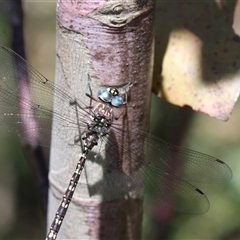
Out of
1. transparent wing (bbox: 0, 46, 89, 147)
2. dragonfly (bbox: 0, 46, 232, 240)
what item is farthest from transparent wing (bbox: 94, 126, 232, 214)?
transparent wing (bbox: 0, 46, 89, 147)

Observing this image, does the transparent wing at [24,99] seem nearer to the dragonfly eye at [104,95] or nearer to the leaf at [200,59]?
the dragonfly eye at [104,95]

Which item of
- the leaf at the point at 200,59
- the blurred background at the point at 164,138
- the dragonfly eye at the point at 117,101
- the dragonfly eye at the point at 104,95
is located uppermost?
the leaf at the point at 200,59

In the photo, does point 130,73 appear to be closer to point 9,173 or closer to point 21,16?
point 21,16

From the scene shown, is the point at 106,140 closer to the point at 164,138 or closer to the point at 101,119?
the point at 101,119

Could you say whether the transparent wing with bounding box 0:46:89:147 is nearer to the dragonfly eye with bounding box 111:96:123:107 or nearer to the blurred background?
the dragonfly eye with bounding box 111:96:123:107

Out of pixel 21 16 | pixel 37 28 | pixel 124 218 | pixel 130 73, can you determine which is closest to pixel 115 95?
pixel 130 73

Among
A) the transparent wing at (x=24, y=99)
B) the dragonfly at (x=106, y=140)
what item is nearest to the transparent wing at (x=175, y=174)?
the dragonfly at (x=106, y=140)

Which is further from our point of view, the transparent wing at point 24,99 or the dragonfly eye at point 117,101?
the transparent wing at point 24,99

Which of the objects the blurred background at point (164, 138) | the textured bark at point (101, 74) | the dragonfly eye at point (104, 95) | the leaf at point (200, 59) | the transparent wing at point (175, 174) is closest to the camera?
the textured bark at point (101, 74)
